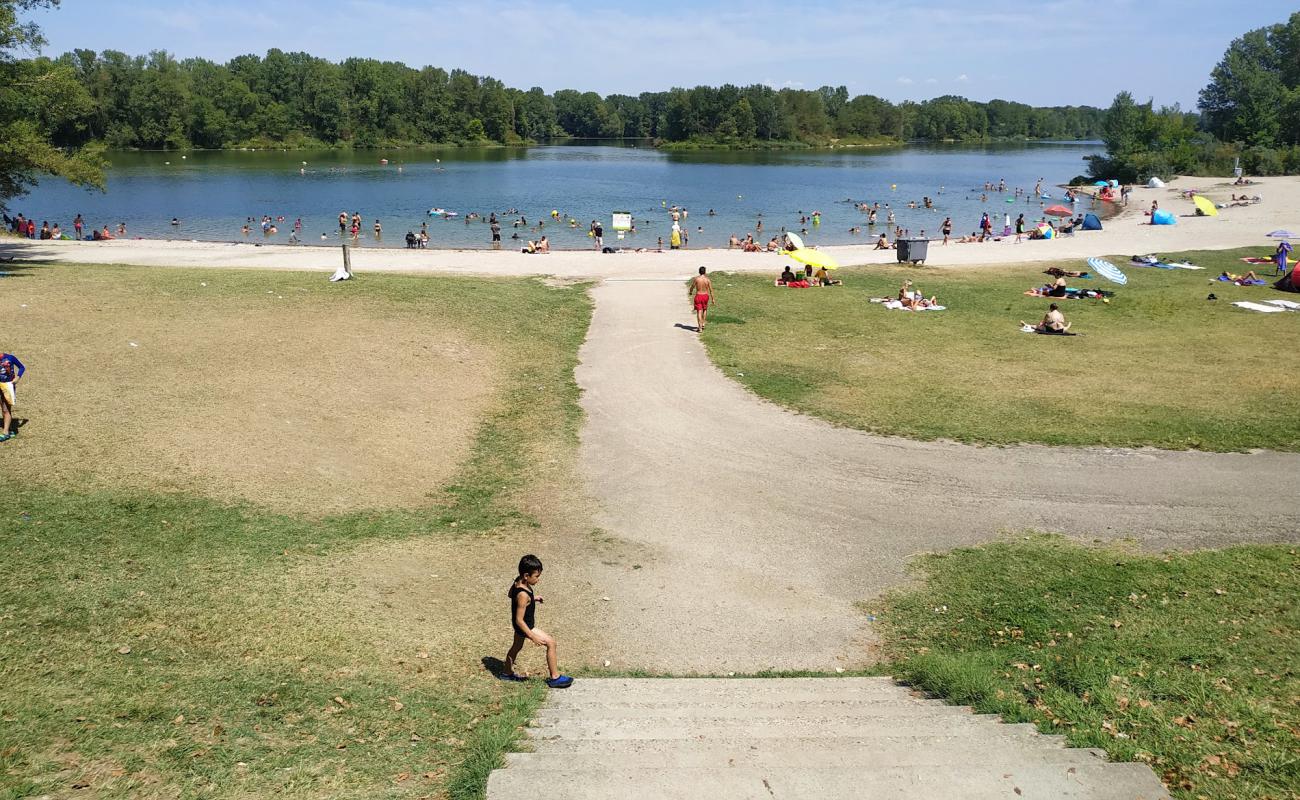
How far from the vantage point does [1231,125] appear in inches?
4626

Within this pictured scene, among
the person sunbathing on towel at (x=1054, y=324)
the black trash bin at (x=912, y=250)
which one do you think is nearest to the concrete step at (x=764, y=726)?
the person sunbathing on towel at (x=1054, y=324)

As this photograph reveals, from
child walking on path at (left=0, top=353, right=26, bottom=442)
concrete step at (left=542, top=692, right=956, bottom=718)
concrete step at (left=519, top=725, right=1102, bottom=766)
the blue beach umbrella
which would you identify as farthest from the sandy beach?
concrete step at (left=519, top=725, right=1102, bottom=766)

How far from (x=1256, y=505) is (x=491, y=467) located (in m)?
11.6

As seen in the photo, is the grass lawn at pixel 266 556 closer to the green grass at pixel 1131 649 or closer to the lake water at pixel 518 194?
the green grass at pixel 1131 649

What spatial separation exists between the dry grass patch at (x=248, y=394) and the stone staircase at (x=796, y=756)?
7.29 m

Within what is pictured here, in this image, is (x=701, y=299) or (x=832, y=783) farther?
(x=701, y=299)

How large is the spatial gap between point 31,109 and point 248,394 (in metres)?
23.9

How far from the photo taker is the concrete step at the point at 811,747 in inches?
265

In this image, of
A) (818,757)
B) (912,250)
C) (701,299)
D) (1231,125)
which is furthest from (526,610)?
(1231,125)

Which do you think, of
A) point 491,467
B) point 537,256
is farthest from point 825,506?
point 537,256

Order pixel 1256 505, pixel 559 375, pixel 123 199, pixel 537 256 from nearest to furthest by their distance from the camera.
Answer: pixel 1256 505, pixel 559 375, pixel 537 256, pixel 123 199

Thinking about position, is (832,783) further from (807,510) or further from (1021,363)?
(1021,363)

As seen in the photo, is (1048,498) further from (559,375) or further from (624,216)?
(624,216)

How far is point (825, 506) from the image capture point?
13.9m
